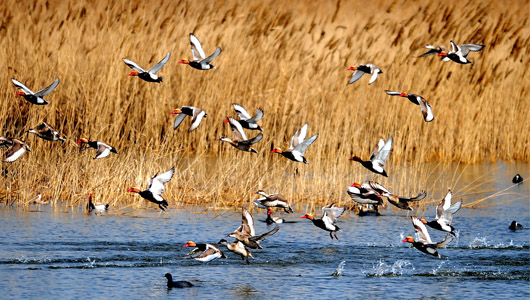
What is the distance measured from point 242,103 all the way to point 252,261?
23.7 ft

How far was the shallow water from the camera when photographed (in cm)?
757

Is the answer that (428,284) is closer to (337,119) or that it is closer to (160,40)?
(337,119)

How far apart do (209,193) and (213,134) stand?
→ 3488mm

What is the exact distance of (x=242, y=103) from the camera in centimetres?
1575

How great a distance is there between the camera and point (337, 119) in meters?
15.0

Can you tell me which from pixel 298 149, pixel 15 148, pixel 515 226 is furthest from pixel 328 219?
pixel 15 148

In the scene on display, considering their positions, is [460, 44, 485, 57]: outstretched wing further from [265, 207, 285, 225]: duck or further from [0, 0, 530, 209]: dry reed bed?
[265, 207, 285, 225]: duck

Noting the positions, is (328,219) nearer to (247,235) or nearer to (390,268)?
(390,268)

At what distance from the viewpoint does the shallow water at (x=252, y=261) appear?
24.8 ft

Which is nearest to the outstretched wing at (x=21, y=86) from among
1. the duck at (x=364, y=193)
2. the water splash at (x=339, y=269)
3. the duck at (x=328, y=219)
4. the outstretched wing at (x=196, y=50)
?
the outstretched wing at (x=196, y=50)

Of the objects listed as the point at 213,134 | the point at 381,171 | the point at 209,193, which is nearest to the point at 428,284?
the point at 381,171

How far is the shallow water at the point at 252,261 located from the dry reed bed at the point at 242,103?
0.68 m

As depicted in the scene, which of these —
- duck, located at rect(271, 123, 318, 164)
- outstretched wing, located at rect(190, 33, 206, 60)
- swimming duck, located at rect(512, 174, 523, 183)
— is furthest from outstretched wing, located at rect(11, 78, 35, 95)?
swimming duck, located at rect(512, 174, 523, 183)

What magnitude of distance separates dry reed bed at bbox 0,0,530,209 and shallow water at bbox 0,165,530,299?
0.68 metres
